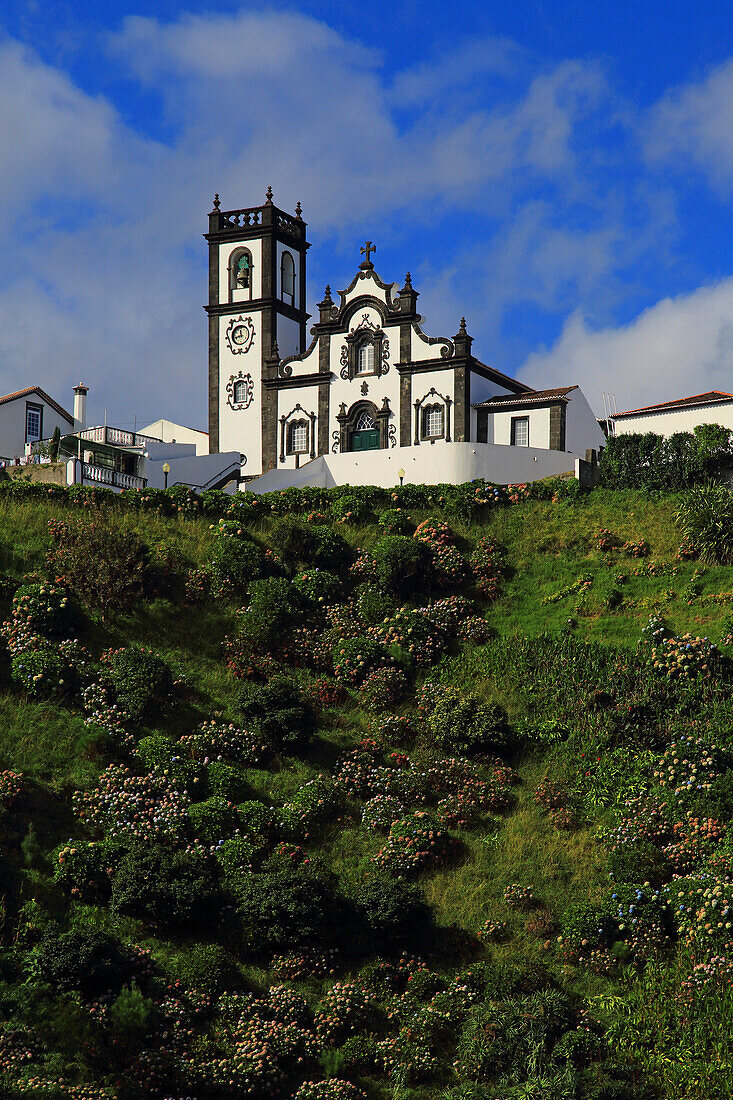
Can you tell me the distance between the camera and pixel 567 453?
4847cm

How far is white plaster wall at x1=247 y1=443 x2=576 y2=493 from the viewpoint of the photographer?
44.9 meters

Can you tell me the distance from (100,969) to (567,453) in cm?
3215

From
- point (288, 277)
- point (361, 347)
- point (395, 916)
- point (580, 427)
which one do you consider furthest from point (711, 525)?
point (288, 277)

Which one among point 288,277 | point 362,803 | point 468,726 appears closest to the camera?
point 362,803

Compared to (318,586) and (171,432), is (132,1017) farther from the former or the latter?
(171,432)

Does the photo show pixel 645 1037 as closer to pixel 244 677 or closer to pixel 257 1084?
pixel 257 1084

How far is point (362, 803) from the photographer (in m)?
28.3

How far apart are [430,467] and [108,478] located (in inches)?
478

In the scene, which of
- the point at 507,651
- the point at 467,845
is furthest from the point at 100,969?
the point at 507,651

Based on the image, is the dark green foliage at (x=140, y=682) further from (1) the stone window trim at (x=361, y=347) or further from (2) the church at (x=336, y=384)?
(1) the stone window trim at (x=361, y=347)

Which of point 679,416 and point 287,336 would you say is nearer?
point 679,416

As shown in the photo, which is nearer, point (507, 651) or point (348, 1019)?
point (348, 1019)

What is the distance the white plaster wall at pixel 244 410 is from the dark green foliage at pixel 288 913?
3448 cm

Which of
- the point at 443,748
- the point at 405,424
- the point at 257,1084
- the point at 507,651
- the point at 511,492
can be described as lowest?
the point at 257,1084
